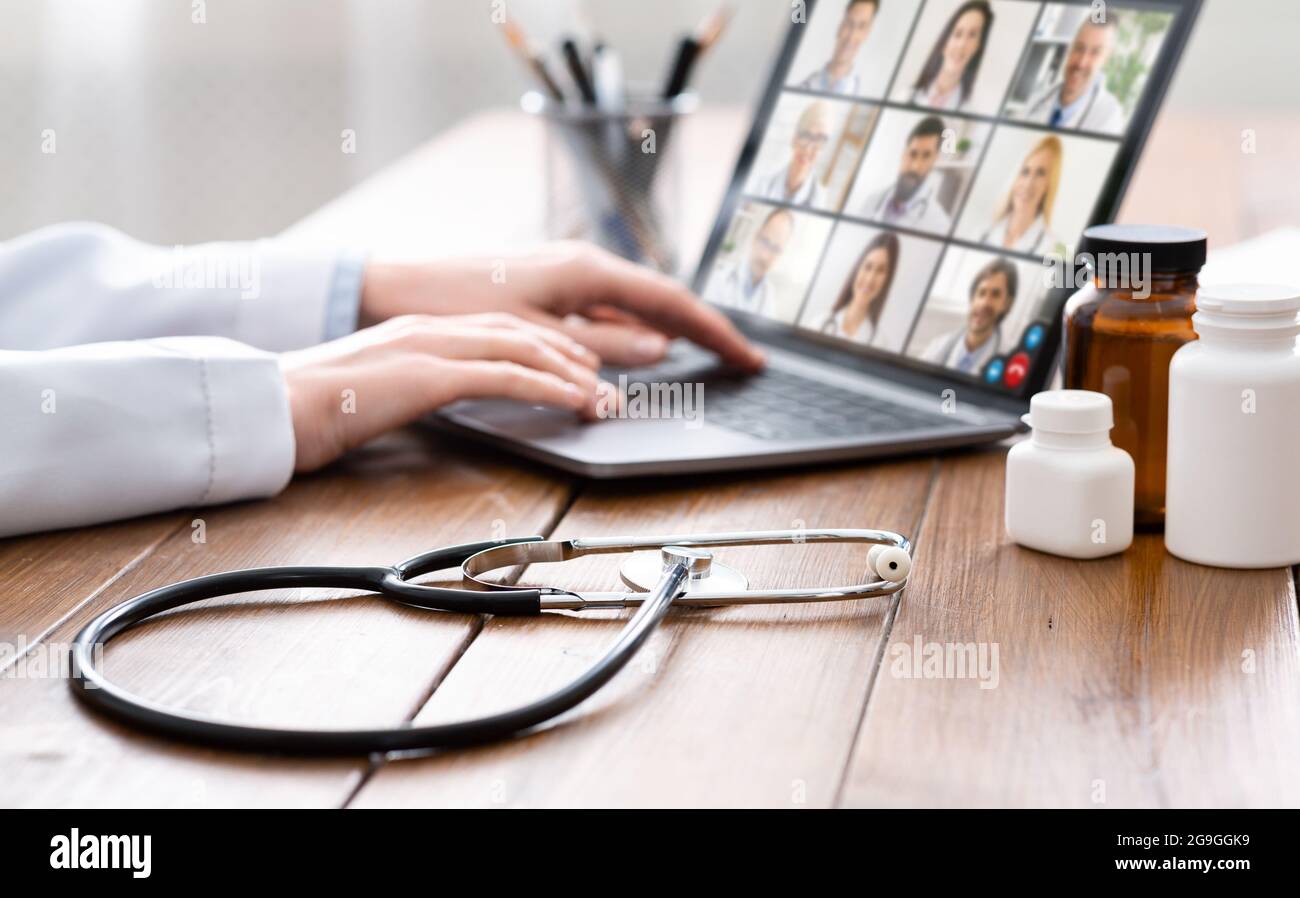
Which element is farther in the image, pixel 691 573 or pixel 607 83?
pixel 607 83

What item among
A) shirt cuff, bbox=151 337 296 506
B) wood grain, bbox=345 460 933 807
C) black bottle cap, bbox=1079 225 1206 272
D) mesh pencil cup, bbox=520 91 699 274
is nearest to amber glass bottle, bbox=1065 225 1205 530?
black bottle cap, bbox=1079 225 1206 272

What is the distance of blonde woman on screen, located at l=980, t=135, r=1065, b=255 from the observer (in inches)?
35.2

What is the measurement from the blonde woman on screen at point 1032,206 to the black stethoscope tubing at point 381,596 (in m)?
0.42

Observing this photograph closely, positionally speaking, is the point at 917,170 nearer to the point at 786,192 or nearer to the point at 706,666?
the point at 786,192

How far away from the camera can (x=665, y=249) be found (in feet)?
4.32

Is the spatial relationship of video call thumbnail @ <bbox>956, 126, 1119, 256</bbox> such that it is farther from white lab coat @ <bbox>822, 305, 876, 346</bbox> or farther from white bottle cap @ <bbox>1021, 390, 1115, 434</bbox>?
white bottle cap @ <bbox>1021, 390, 1115, 434</bbox>

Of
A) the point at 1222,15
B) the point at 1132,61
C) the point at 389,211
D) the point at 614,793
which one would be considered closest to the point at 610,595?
the point at 614,793

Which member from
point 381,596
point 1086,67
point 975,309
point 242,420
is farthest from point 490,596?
point 1086,67

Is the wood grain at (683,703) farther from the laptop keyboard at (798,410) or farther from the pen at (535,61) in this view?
the pen at (535,61)

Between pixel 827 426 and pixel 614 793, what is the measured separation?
1.45ft

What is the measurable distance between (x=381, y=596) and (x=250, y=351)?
0.22 m

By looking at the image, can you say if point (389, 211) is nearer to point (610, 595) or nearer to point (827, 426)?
point (827, 426)

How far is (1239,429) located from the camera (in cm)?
63

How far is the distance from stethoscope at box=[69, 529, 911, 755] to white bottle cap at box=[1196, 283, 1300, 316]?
0.60 ft
